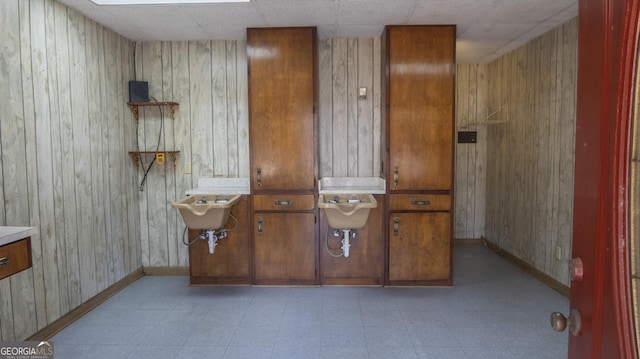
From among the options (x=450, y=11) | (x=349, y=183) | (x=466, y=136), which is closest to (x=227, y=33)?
(x=349, y=183)

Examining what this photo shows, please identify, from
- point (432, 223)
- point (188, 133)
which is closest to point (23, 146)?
point (188, 133)

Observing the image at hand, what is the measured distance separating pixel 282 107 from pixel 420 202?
1.56m

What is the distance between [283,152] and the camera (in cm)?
338

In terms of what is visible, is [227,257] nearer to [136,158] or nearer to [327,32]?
[136,158]

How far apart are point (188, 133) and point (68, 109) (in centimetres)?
114

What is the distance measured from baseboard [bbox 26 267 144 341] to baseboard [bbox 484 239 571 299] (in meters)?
3.71

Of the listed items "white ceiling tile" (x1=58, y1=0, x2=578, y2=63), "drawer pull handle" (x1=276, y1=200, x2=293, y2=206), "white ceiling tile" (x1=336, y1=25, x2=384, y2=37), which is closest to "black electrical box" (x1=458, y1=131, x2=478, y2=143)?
"white ceiling tile" (x1=58, y1=0, x2=578, y2=63)

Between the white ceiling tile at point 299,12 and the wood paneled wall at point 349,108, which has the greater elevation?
the white ceiling tile at point 299,12

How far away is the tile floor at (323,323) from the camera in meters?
2.34

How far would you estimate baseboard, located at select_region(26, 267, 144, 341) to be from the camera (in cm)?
249

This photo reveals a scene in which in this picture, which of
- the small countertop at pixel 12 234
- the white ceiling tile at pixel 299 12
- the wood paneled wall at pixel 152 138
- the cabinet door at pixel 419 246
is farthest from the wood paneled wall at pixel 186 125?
the small countertop at pixel 12 234

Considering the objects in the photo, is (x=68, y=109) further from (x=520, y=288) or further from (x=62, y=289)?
(x=520, y=288)

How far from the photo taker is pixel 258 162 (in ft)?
11.1

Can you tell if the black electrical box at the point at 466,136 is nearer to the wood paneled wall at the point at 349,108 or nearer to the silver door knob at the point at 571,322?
the wood paneled wall at the point at 349,108
